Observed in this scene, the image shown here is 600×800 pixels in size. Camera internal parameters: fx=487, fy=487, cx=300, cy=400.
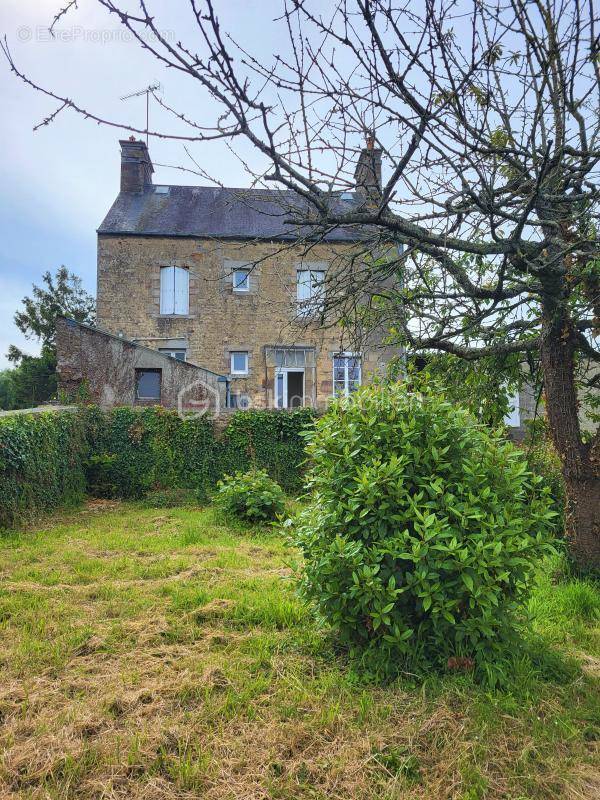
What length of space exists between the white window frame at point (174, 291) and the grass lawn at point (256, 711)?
15.0 meters

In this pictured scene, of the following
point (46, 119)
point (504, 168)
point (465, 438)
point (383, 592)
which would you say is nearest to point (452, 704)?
point (383, 592)

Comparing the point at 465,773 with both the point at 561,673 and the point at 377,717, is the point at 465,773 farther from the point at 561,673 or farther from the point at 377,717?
the point at 561,673

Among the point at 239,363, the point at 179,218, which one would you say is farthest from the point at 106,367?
the point at 179,218

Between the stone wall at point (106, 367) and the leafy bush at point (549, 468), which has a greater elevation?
the stone wall at point (106, 367)

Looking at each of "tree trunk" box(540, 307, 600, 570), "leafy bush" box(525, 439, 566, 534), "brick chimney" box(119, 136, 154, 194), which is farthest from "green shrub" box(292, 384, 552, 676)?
"brick chimney" box(119, 136, 154, 194)

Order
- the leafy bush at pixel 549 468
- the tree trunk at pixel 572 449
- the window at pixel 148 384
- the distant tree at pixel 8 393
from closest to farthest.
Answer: the tree trunk at pixel 572 449 < the leafy bush at pixel 549 468 < the window at pixel 148 384 < the distant tree at pixel 8 393

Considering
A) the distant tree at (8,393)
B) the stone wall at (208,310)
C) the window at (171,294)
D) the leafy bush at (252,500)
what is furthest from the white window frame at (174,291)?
the distant tree at (8,393)

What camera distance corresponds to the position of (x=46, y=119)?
7.16 ft

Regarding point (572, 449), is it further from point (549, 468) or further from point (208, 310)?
point (208, 310)

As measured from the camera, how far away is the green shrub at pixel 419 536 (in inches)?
102

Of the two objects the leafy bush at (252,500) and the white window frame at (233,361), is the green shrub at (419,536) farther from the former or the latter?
the white window frame at (233,361)

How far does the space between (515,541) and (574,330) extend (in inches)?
103

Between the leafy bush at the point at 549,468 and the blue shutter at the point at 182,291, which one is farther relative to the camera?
the blue shutter at the point at 182,291

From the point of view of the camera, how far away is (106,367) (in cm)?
1326
